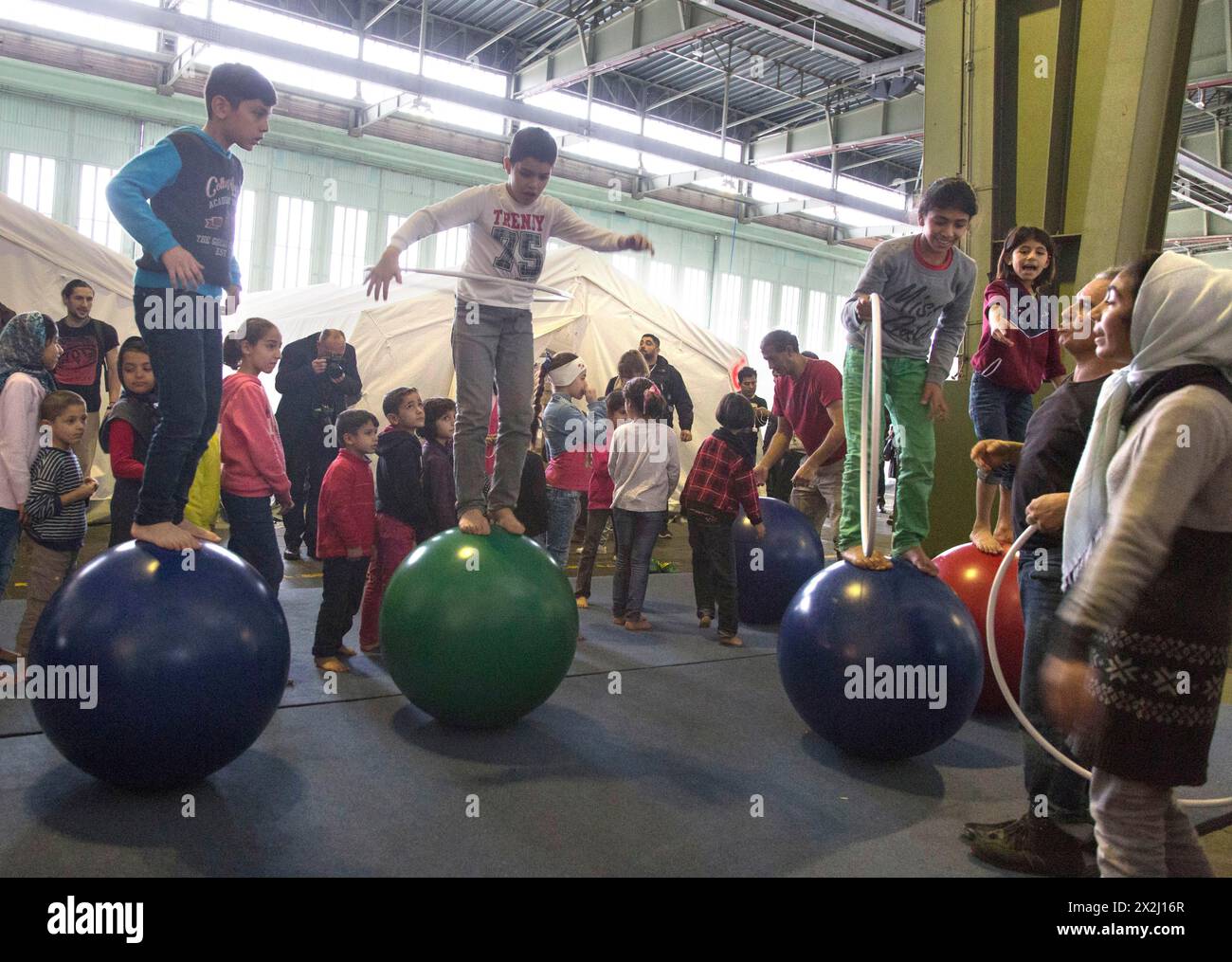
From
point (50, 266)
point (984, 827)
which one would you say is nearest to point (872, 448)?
point (984, 827)

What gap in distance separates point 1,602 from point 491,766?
4.00 meters

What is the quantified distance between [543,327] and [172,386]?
8843mm

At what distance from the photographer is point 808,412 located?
6.88 m

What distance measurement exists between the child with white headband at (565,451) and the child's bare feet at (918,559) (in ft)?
9.91

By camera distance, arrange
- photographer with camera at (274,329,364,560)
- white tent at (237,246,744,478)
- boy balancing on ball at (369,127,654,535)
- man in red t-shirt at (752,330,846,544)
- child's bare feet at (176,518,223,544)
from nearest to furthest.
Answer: child's bare feet at (176,518,223,544)
boy balancing on ball at (369,127,654,535)
man in red t-shirt at (752,330,846,544)
photographer with camera at (274,329,364,560)
white tent at (237,246,744,478)

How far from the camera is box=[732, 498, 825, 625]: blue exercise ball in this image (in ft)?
22.6

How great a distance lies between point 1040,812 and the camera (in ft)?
11.1

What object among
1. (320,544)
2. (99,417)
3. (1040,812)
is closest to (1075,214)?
(1040,812)

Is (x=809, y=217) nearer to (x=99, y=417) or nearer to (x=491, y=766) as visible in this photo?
(x=99, y=417)

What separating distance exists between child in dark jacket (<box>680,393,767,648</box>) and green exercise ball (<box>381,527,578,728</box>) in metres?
2.11

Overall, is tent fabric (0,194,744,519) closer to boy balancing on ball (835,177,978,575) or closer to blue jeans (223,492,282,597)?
blue jeans (223,492,282,597)

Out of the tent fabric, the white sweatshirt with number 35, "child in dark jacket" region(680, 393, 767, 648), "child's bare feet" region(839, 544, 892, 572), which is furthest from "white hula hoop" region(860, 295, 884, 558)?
the tent fabric

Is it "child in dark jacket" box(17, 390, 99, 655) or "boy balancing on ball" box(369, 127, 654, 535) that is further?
"child in dark jacket" box(17, 390, 99, 655)

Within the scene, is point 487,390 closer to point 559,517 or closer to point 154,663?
point 154,663
